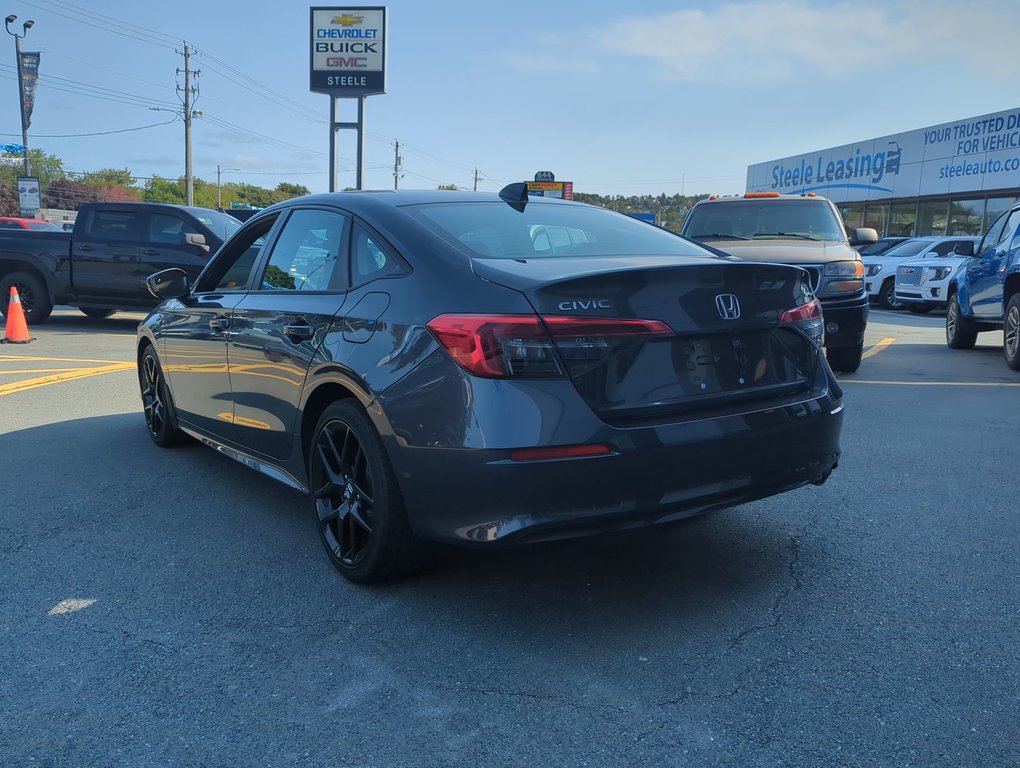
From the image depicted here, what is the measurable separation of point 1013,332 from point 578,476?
850 cm

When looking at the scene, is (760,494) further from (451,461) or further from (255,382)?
(255,382)

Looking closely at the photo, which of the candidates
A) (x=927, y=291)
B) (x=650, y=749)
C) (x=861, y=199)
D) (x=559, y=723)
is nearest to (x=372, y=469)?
(x=559, y=723)

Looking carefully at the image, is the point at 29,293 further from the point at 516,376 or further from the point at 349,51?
the point at 349,51

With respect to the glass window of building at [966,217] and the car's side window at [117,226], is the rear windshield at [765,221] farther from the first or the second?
the glass window of building at [966,217]

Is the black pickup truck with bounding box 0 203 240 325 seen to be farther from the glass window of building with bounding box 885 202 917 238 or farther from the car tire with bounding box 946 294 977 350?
the glass window of building with bounding box 885 202 917 238

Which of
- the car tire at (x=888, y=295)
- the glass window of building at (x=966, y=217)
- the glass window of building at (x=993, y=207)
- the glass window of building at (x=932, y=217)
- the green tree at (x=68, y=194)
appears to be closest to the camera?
the car tire at (x=888, y=295)

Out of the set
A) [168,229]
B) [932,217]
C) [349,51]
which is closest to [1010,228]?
[168,229]

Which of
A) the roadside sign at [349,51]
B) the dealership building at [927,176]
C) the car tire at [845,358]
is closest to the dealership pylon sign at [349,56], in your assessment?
the roadside sign at [349,51]

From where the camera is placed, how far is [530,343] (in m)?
2.93

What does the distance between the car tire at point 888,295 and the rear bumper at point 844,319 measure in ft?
39.8

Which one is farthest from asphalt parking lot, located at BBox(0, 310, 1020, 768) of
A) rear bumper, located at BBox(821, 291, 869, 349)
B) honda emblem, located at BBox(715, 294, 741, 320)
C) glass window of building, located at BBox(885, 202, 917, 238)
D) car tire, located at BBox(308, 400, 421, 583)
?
glass window of building, located at BBox(885, 202, 917, 238)

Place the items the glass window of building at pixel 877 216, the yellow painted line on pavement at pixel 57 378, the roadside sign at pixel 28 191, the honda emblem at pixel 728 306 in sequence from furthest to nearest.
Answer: the roadside sign at pixel 28 191, the glass window of building at pixel 877 216, the yellow painted line on pavement at pixel 57 378, the honda emblem at pixel 728 306

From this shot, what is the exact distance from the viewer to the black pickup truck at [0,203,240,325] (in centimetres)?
1305

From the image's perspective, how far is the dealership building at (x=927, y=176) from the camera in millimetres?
25219
